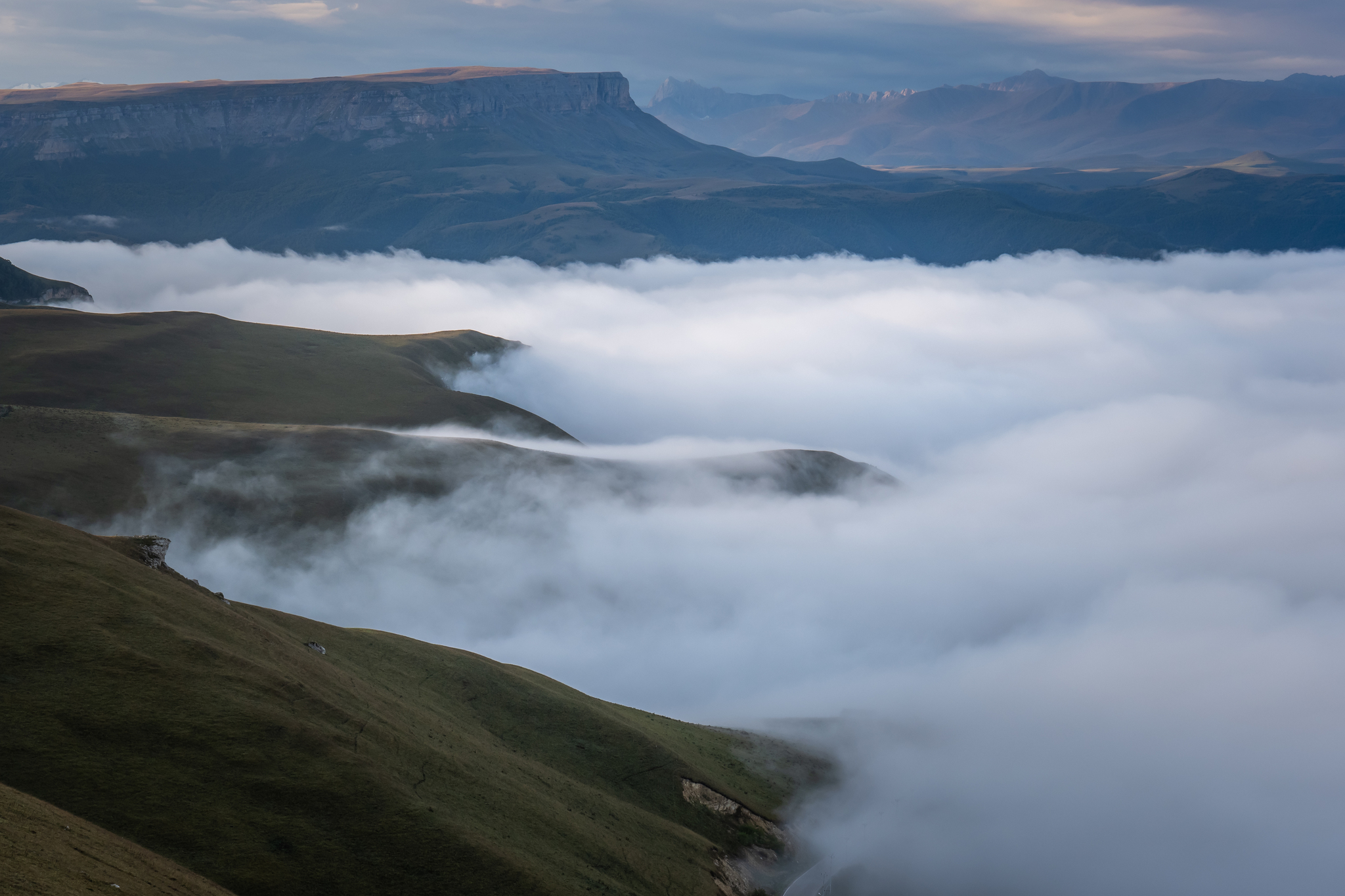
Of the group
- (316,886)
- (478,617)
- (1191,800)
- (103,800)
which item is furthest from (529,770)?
(1191,800)

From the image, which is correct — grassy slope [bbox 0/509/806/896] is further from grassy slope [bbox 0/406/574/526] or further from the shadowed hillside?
grassy slope [bbox 0/406/574/526]

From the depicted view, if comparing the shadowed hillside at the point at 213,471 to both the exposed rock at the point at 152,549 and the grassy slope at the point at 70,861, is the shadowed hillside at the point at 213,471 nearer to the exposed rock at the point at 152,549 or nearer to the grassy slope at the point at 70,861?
the exposed rock at the point at 152,549

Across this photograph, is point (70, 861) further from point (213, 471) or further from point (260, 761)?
point (213, 471)

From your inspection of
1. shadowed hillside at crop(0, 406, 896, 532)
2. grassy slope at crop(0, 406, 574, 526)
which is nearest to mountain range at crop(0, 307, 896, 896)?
shadowed hillside at crop(0, 406, 896, 532)

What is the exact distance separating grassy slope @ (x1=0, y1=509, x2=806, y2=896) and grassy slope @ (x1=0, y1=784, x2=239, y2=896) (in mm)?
2989

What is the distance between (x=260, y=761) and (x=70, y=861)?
1686 centimetres

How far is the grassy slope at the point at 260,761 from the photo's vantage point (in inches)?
2156

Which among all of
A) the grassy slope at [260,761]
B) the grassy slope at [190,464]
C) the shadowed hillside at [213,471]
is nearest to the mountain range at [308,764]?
the grassy slope at [260,761]

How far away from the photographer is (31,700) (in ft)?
186

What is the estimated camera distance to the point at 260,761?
60125mm

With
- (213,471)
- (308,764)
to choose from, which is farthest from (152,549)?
(213,471)

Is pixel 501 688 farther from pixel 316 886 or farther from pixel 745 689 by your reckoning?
pixel 745 689

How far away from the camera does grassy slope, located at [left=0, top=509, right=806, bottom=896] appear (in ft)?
180

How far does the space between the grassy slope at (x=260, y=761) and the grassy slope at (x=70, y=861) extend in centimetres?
299
